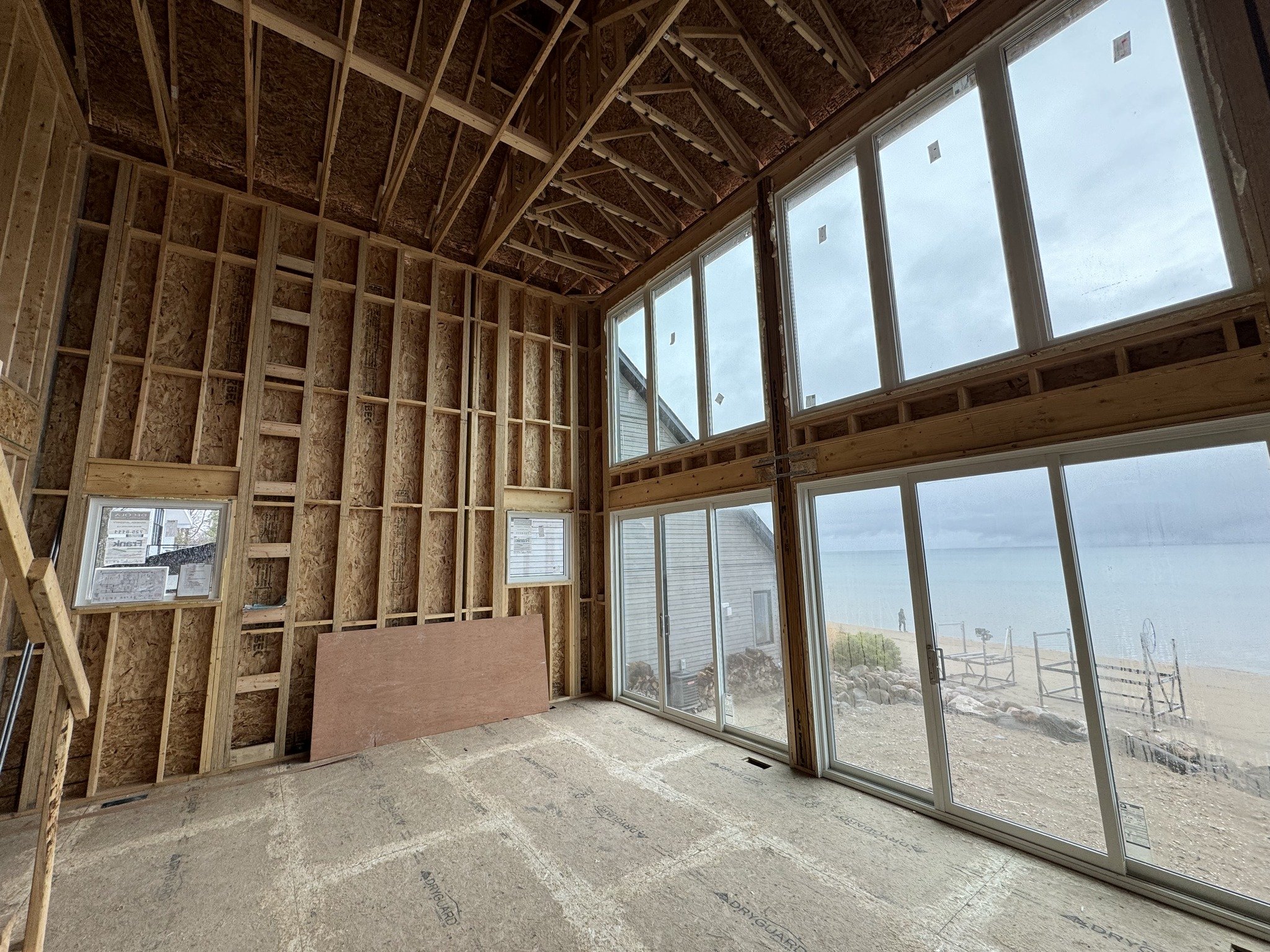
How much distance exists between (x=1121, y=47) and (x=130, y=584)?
8494mm

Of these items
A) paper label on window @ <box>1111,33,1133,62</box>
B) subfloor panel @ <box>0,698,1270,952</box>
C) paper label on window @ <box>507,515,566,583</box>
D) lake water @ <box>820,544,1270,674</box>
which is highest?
paper label on window @ <box>1111,33,1133,62</box>

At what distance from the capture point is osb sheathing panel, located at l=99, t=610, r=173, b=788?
4727 mm

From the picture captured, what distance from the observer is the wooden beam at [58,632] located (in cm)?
142

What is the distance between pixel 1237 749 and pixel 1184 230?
9.27 ft

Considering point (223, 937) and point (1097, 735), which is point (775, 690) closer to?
point (1097, 735)

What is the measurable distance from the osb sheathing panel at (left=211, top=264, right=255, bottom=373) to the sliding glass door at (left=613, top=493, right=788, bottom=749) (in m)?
4.71

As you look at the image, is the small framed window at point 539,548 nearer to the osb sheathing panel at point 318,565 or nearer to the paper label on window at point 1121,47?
the osb sheathing panel at point 318,565

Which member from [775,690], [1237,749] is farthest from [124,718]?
[1237,749]

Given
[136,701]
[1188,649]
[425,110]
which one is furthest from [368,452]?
[1188,649]

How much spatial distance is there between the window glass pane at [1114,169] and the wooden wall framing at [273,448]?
18.8ft

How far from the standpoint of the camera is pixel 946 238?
4.16m

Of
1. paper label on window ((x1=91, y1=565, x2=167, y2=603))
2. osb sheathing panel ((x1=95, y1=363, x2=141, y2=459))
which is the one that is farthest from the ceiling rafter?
paper label on window ((x1=91, y1=565, x2=167, y2=603))

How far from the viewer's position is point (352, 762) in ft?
16.9

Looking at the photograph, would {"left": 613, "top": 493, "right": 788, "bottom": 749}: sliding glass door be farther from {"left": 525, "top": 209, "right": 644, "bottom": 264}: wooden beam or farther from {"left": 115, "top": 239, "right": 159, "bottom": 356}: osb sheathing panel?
{"left": 115, "top": 239, "right": 159, "bottom": 356}: osb sheathing panel
